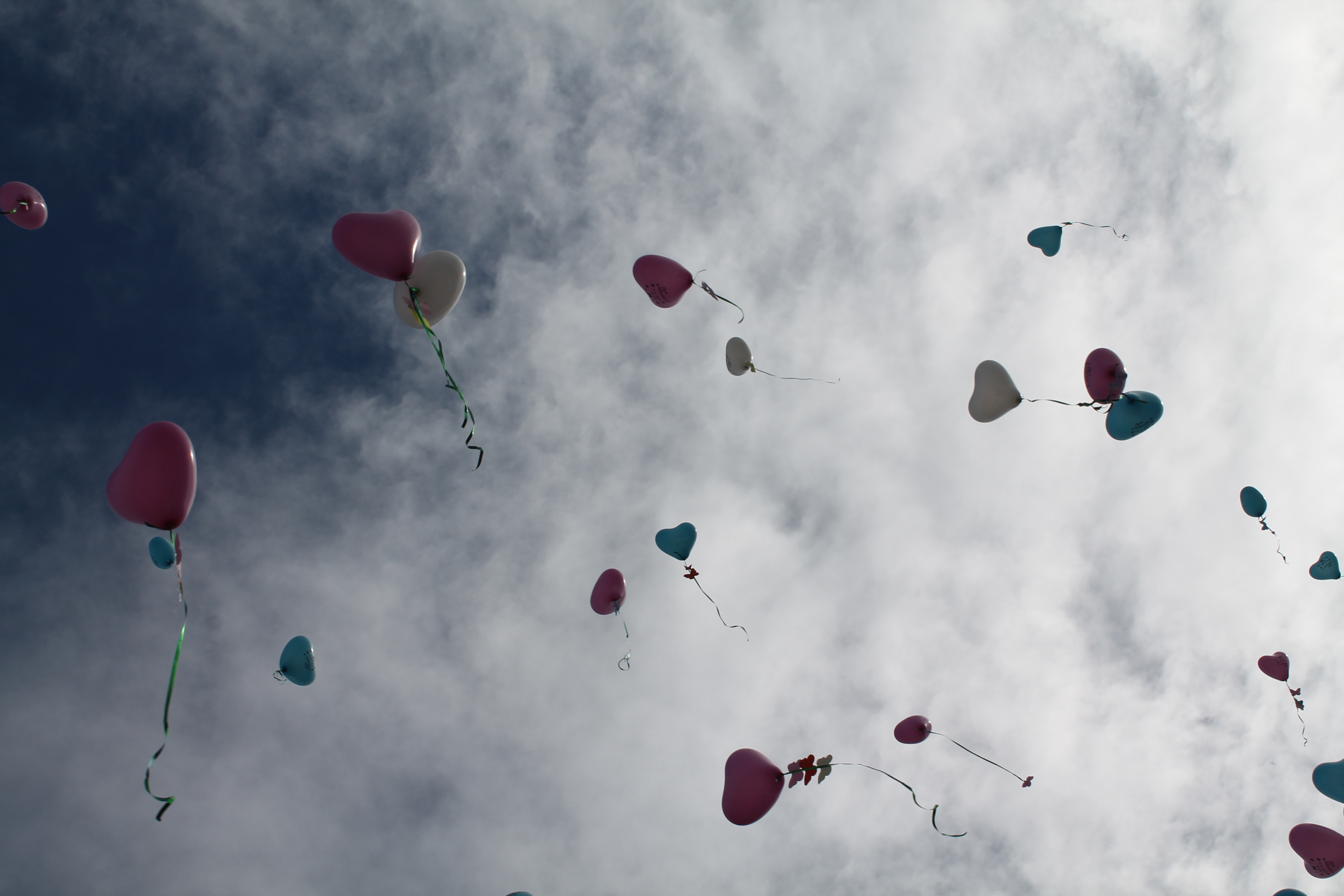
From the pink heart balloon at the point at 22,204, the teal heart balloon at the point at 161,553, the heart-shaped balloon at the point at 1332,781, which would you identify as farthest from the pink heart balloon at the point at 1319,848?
the pink heart balloon at the point at 22,204

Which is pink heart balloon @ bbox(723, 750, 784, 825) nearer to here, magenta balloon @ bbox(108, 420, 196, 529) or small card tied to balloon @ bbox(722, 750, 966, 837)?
small card tied to balloon @ bbox(722, 750, 966, 837)

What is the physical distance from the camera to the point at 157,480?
5.07 meters

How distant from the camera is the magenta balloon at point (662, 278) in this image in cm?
844

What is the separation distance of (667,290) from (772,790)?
610 centimetres

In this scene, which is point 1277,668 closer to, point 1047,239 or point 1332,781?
point 1332,781

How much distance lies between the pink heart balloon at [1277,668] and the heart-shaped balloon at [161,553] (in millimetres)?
16248

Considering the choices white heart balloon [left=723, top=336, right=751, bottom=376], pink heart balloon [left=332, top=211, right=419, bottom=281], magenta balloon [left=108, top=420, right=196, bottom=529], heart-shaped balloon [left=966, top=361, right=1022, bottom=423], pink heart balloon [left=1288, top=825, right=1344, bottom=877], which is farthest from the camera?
white heart balloon [left=723, top=336, right=751, bottom=376]

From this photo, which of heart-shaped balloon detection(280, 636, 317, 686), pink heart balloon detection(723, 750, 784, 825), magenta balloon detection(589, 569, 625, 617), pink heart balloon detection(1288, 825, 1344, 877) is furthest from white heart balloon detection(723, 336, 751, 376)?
pink heart balloon detection(1288, 825, 1344, 877)

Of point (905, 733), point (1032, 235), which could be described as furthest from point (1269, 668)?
point (1032, 235)

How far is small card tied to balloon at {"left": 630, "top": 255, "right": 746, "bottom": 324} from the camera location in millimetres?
8438

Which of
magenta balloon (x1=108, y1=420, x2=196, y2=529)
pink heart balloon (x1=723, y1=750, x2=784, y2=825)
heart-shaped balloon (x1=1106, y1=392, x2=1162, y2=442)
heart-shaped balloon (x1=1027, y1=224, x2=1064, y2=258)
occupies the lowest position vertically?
pink heart balloon (x1=723, y1=750, x2=784, y2=825)

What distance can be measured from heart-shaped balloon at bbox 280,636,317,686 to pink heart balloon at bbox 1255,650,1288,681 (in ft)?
46.8

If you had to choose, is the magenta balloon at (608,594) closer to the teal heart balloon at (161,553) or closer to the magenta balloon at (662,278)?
the magenta balloon at (662,278)

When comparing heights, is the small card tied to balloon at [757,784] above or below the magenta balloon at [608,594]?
below
